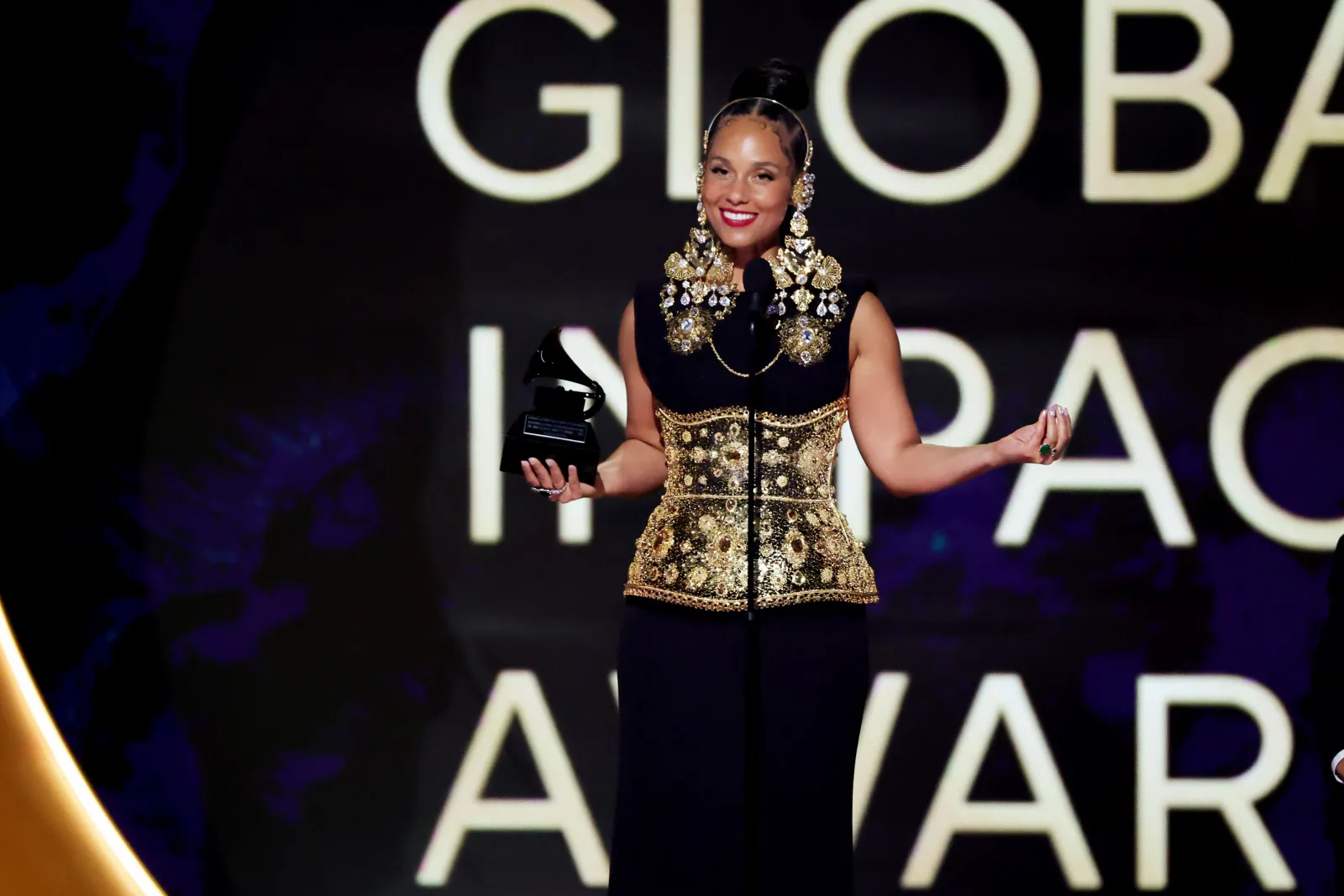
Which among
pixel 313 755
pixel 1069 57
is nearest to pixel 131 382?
pixel 313 755

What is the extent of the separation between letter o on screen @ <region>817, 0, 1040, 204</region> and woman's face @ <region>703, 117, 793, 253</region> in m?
1.32

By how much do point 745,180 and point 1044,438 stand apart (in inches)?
23.8

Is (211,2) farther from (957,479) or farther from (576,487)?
(957,479)

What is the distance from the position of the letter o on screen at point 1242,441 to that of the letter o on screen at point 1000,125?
0.76 meters

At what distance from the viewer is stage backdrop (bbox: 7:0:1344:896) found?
3.42 metres

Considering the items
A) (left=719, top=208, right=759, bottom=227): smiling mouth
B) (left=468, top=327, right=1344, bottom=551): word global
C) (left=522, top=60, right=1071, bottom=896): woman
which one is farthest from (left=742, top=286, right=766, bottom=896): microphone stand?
(left=468, top=327, right=1344, bottom=551): word global

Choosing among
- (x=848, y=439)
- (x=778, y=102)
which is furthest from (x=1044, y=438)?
(x=848, y=439)

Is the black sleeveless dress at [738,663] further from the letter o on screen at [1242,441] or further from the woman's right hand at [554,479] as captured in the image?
the letter o on screen at [1242,441]

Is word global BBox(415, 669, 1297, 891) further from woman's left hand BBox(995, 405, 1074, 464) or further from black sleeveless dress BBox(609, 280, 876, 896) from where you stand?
woman's left hand BBox(995, 405, 1074, 464)

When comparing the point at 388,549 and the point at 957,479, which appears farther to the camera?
the point at 388,549

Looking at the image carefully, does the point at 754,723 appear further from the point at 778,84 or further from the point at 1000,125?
the point at 1000,125

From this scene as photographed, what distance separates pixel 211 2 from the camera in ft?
11.5

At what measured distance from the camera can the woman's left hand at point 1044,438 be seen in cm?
188

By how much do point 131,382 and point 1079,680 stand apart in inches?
94.9
